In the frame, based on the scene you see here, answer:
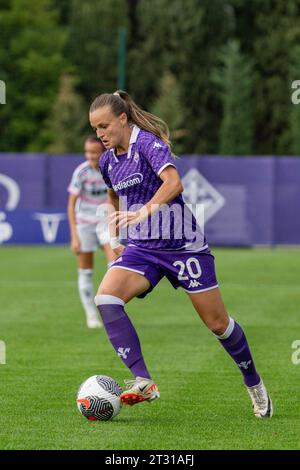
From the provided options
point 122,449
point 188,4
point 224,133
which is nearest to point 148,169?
point 122,449

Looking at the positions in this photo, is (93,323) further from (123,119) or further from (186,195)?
(186,195)

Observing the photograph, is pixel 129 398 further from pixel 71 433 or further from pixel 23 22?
pixel 23 22

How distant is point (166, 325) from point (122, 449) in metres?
6.96

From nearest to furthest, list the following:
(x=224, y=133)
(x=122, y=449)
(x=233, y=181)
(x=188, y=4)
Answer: (x=122, y=449)
(x=233, y=181)
(x=224, y=133)
(x=188, y=4)

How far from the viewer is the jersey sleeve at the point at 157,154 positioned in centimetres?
775

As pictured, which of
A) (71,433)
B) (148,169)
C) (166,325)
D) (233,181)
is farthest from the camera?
(233,181)

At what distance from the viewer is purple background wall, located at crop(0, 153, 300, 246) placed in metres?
28.6

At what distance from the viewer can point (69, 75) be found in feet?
211

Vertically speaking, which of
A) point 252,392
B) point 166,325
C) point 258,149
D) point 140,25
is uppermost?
point 252,392

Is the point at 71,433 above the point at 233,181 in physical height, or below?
above

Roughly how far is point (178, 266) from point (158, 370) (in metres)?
2.60

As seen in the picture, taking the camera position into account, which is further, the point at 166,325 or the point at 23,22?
the point at 23,22

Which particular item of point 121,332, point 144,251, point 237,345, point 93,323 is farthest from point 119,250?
point 93,323

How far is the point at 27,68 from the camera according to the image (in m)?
62.8
